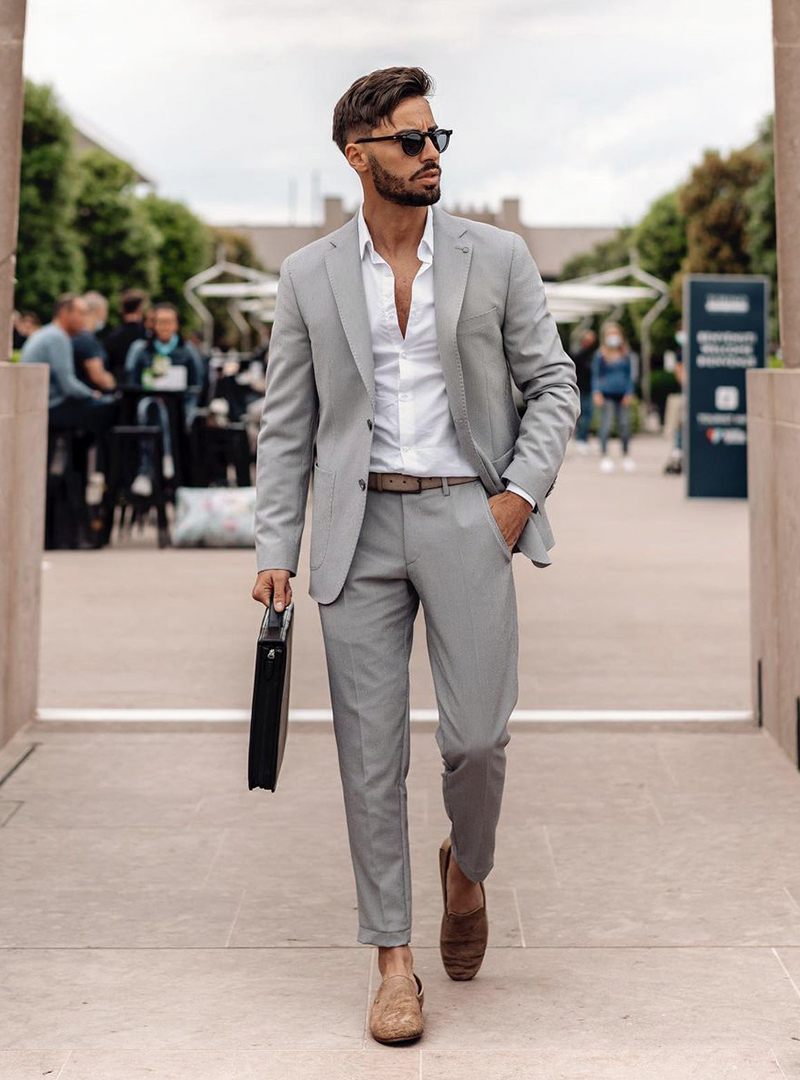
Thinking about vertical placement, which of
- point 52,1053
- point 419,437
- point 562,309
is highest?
point 562,309

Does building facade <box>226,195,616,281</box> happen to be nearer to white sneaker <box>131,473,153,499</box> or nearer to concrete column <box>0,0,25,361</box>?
white sneaker <box>131,473,153,499</box>

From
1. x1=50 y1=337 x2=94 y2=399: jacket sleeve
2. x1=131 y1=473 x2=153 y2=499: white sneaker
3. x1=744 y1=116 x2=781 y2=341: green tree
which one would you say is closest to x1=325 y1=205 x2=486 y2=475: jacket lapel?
x1=50 y1=337 x2=94 y2=399: jacket sleeve

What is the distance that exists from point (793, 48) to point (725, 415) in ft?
42.4

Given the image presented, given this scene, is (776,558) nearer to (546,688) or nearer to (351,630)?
(546,688)

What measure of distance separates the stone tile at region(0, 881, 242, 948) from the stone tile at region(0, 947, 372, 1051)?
2.9 inches

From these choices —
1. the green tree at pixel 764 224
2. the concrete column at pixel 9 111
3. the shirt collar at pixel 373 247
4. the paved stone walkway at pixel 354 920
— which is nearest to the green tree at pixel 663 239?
the green tree at pixel 764 224

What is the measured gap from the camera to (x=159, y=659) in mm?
8984

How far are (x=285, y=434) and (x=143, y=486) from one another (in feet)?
35.7

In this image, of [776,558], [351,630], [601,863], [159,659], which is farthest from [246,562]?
[351,630]

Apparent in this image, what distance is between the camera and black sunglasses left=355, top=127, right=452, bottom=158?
3.96 meters

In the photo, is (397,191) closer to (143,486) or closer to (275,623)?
(275,623)

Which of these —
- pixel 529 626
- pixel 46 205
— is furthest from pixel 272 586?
pixel 46 205

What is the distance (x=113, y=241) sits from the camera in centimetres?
5934

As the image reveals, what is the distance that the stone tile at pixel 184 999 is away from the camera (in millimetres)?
3971
